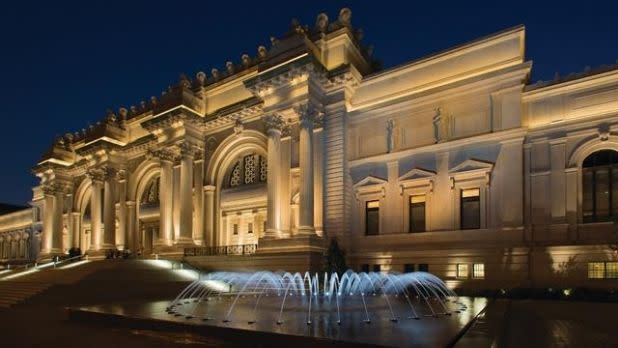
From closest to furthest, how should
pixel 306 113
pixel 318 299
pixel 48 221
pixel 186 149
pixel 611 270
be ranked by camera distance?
pixel 318 299, pixel 611 270, pixel 306 113, pixel 186 149, pixel 48 221

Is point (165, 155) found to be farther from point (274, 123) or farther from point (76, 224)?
point (76, 224)

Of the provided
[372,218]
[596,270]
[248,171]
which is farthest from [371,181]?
[596,270]

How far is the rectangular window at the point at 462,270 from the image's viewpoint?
23.5 m

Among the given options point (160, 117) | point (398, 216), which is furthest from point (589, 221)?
point (160, 117)

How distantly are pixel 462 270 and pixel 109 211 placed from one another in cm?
3210

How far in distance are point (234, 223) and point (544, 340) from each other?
1103 inches

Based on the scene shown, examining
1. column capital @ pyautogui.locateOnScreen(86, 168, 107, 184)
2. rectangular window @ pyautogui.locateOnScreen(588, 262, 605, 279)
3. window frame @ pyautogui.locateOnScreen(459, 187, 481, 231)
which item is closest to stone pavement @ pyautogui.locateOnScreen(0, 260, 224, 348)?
column capital @ pyautogui.locateOnScreen(86, 168, 107, 184)

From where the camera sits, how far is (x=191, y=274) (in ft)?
93.1

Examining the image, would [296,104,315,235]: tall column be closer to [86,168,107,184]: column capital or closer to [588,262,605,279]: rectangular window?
[588,262,605,279]: rectangular window

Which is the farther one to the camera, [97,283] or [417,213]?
[417,213]

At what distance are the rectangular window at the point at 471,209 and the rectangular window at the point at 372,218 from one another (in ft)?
16.9

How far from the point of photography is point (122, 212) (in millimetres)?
41844

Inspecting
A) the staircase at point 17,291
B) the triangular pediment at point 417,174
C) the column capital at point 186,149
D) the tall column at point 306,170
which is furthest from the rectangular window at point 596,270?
the column capital at point 186,149

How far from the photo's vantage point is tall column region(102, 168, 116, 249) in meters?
40.8
